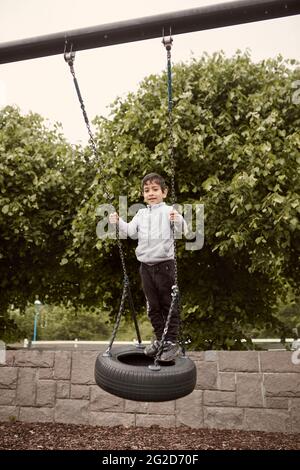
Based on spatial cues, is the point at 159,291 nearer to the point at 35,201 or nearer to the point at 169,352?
the point at 169,352

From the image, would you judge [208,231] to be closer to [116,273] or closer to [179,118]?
[179,118]

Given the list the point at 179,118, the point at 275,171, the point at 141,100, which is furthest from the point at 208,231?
the point at 141,100

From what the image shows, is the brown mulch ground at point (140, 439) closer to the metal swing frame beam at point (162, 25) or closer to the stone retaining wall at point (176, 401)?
the stone retaining wall at point (176, 401)

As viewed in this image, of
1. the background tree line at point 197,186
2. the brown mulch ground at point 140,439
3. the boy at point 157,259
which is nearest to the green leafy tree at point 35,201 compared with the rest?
the background tree line at point 197,186

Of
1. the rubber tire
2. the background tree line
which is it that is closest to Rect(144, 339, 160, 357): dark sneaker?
the rubber tire

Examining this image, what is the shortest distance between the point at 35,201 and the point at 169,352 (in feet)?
16.7

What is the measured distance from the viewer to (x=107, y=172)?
7.34m

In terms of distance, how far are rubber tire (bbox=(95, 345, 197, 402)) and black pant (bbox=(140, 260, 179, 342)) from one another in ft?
1.79

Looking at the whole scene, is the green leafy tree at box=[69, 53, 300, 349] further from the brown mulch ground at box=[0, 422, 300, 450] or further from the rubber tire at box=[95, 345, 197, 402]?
the rubber tire at box=[95, 345, 197, 402]

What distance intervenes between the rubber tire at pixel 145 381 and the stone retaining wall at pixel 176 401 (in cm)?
338

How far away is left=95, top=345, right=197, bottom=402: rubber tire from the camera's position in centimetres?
339

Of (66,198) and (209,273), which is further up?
(66,198)

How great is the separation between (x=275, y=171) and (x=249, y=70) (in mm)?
2066

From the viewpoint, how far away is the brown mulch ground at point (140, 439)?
624 cm
